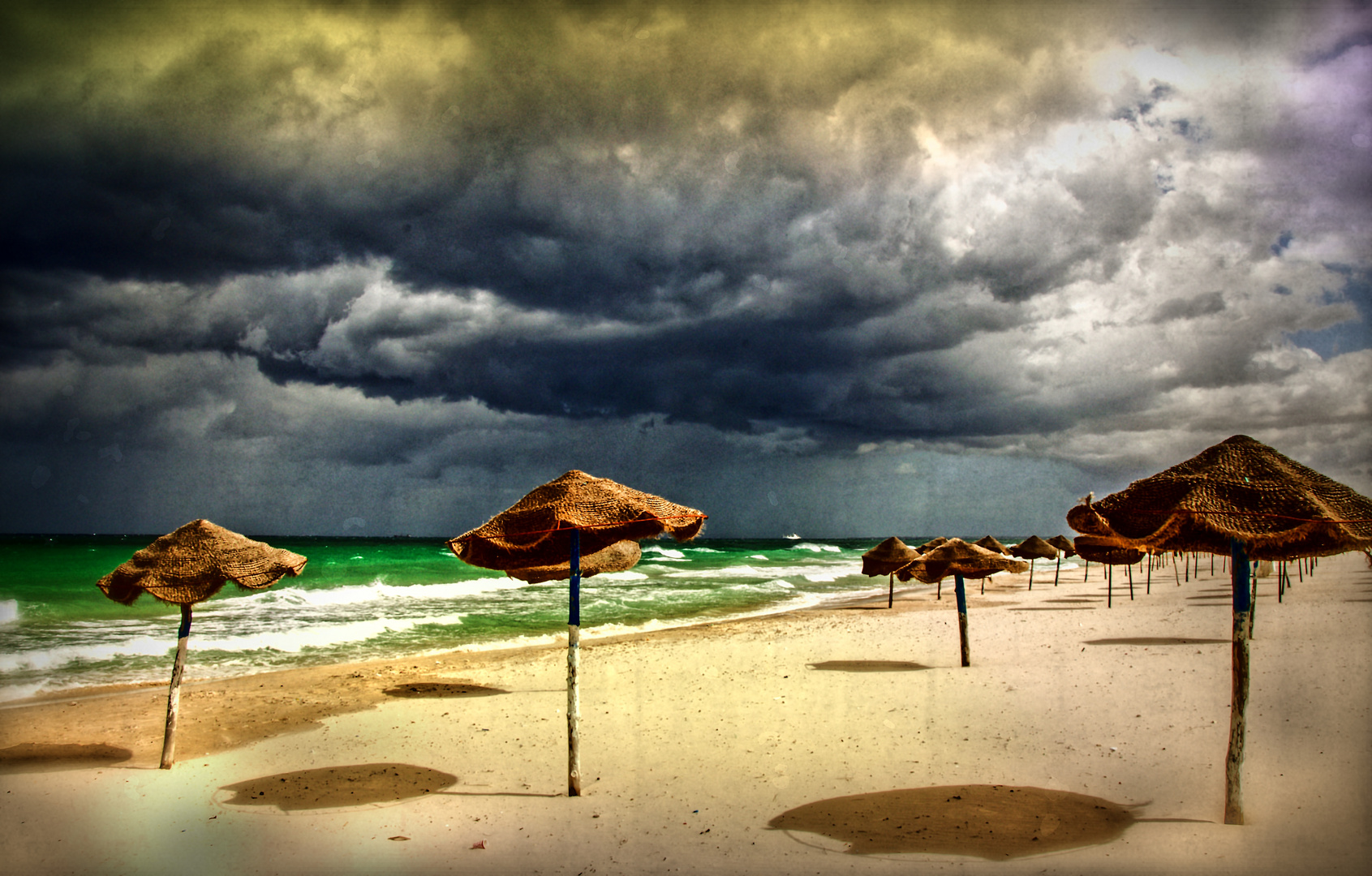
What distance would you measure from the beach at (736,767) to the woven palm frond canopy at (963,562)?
5.50 feet

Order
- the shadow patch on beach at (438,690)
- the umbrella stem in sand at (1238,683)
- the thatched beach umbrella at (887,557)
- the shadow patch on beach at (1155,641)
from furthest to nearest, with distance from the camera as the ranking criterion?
1. the thatched beach umbrella at (887,557)
2. the shadow patch on beach at (1155,641)
3. the shadow patch on beach at (438,690)
4. the umbrella stem in sand at (1238,683)

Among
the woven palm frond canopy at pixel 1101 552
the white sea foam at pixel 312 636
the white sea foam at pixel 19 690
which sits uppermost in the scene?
the woven palm frond canopy at pixel 1101 552

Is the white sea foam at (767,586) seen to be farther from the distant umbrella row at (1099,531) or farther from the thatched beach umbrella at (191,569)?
the thatched beach umbrella at (191,569)

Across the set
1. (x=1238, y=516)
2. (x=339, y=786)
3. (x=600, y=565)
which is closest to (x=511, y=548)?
(x=600, y=565)

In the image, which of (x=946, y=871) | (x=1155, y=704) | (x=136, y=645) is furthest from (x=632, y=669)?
(x=136, y=645)

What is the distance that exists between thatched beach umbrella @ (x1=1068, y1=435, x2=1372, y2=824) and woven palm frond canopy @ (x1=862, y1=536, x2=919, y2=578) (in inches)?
519

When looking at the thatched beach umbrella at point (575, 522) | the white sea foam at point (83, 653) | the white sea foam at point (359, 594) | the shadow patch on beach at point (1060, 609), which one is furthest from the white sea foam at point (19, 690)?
the shadow patch on beach at point (1060, 609)

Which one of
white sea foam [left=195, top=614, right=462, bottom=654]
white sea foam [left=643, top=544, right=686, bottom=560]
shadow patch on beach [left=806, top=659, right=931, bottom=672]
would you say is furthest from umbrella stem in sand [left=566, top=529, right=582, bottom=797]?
white sea foam [left=643, top=544, right=686, bottom=560]

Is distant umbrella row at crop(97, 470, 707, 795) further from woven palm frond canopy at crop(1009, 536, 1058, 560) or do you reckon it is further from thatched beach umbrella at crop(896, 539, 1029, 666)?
woven palm frond canopy at crop(1009, 536, 1058, 560)

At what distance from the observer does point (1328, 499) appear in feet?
17.5

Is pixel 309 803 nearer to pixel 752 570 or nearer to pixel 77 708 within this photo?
pixel 77 708

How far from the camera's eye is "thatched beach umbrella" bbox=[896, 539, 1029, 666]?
11648 mm

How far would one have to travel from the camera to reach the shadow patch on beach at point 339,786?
7.26 m

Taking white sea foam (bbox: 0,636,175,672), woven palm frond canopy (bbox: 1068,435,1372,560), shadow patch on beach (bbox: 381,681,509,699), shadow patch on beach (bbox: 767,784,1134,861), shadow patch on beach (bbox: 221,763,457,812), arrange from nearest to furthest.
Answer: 1. woven palm frond canopy (bbox: 1068,435,1372,560)
2. shadow patch on beach (bbox: 767,784,1134,861)
3. shadow patch on beach (bbox: 221,763,457,812)
4. shadow patch on beach (bbox: 381,681,509,699)
5. white sea foam (bbox: 0,636,175,672)
